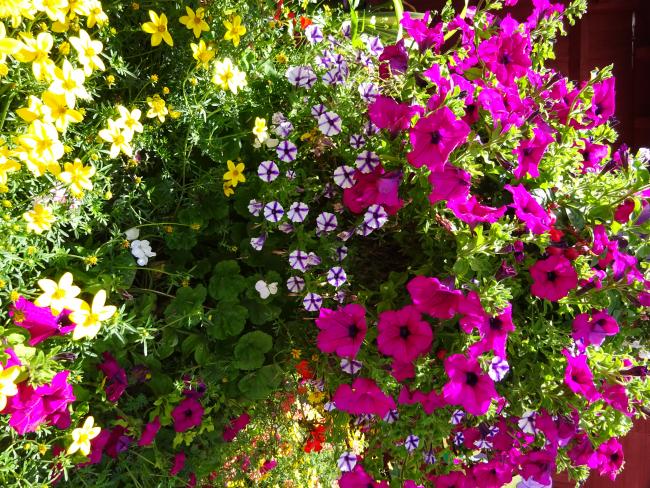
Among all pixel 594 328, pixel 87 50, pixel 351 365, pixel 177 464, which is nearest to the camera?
pixel 87 50

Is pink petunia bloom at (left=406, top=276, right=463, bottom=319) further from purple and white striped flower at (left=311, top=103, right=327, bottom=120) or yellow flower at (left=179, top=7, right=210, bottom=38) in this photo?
yellow flower at (left=179, top=7, right=210, bottom=38)

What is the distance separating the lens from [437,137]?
96 centimetres

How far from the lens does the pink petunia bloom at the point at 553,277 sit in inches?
40.4

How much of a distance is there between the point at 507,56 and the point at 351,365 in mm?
698

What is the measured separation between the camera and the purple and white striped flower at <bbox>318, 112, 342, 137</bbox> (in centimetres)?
113

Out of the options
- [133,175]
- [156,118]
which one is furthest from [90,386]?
[156,118]

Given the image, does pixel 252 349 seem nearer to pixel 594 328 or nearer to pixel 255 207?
pixel 255 207

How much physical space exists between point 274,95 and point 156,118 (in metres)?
0.26

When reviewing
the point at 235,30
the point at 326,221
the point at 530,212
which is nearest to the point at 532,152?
the point at 530,212

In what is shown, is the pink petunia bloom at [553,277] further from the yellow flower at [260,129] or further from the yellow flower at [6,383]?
the yellow flower at [6,383]

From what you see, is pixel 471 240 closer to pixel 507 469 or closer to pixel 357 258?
pixel 357 258

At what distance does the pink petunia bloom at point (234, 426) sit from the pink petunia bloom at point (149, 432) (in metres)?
0.20

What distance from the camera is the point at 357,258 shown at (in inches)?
49.3

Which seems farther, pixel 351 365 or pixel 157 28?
pixel 351 365
